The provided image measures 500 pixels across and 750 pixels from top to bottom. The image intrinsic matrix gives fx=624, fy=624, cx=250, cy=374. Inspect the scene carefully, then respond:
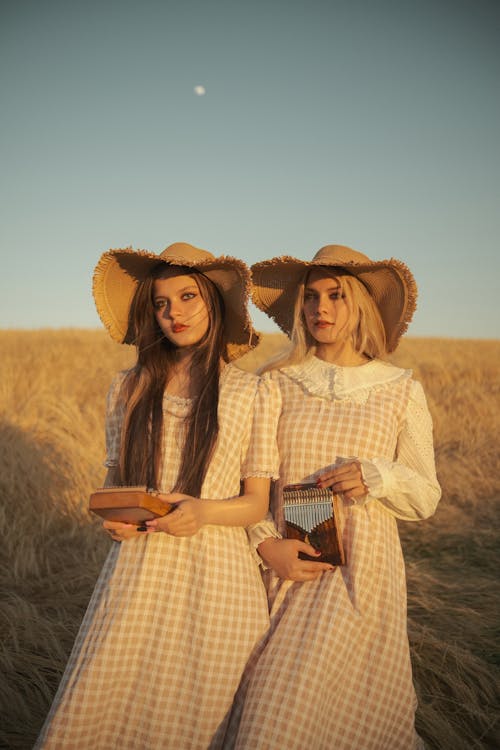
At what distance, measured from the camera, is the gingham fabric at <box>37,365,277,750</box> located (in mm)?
2088

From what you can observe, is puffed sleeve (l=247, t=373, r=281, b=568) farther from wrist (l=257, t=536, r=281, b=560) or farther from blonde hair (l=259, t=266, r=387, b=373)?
blonde hair (l=259, t=266, r=387, b=373)

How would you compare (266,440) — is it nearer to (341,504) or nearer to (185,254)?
(341,504)

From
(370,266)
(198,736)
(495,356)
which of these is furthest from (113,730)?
(495,356)

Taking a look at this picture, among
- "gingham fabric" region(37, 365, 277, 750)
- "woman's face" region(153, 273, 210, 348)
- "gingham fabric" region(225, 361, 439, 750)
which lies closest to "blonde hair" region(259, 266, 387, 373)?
"gingham fabric" region(225, 361, 439, 750)

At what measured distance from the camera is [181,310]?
2.68 metres

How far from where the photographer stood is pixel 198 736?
2.10 metres

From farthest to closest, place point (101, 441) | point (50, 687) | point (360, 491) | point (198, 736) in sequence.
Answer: point (101, 441), point (50, 687), point (360, 491), point (198, 736)

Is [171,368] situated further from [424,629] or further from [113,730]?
[424,629]

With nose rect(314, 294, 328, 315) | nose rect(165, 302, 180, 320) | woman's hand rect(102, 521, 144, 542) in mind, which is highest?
nose rect(314, 294, 328, 315)

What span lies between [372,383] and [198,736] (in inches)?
61.4

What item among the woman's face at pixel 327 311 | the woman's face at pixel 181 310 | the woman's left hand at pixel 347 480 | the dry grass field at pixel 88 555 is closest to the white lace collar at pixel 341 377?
the woman's face at pixel 327 311

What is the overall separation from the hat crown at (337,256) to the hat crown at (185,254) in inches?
20.3

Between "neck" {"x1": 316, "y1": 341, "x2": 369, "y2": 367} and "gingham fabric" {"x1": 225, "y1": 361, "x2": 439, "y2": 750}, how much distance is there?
0.09 metres

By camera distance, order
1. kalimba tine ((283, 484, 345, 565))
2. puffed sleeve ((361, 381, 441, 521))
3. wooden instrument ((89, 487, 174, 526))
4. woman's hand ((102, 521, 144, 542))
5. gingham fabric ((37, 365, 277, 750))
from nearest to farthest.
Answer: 1. wooden instrument ((89, 487, 174, 526))
2. gingham fabric ((37, 365, 277, 750))
3. woman's hand ((102, 521, 144, 542))
4. kalimba tine ((283, 484, 345, 565))
5. puffed sleeve ((361, 381, 441, 521))
